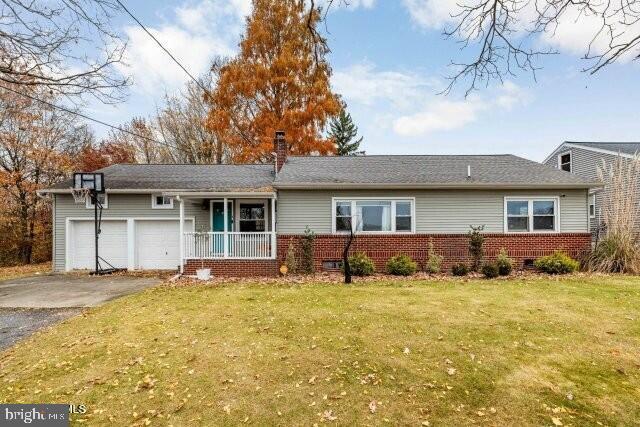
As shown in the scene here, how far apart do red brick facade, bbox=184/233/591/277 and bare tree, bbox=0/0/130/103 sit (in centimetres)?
730

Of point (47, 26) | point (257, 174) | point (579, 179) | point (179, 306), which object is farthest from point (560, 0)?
point (257, 174)

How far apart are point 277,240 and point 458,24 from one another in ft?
28.9

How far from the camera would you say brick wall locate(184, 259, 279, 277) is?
1105 centimetres

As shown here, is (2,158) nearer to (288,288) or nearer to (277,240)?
(277,240)

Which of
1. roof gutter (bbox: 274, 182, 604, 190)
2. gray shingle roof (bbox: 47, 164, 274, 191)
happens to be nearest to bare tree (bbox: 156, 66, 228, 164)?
gray shingle roof (bbox: 47, 164, 274, 191)

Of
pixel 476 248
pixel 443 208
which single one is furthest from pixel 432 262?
pixel 443 208

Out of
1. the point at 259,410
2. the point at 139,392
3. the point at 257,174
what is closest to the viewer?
the point at 259,410

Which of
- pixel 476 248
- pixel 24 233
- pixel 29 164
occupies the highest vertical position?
pixel 29 164

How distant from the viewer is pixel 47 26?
4.05 metres

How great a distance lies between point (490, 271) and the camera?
10094mm

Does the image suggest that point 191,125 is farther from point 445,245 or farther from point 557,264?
point 557,264

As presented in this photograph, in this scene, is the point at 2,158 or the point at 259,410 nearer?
the point at 259,410

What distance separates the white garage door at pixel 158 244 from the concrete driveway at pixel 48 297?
1.85 m

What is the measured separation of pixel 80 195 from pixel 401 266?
11.9 m
